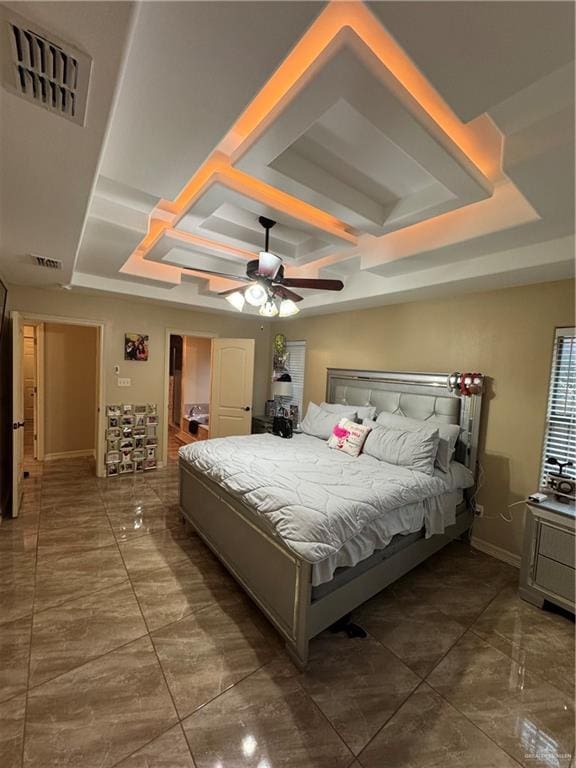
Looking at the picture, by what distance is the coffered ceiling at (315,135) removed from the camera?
0.95 meters

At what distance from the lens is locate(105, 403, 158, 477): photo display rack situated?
4535 millimetres

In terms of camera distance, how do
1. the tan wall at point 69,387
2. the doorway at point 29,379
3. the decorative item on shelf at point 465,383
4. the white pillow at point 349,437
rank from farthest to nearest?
1. the doorway at point 29,379
2. the tan wall at point 69,387
3. the white pillow at point 349,437
4. the decorative item on shelf at point 465,383

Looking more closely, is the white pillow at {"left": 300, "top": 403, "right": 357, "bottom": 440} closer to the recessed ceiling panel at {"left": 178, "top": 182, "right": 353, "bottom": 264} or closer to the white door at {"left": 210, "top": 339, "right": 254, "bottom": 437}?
the white door at {"left": 210, "top": 339, "right": 254, "bottom": 437}

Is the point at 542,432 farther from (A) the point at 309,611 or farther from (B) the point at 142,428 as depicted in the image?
(B) the point at 142,428

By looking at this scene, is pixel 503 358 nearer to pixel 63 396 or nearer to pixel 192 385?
pixel 192 385

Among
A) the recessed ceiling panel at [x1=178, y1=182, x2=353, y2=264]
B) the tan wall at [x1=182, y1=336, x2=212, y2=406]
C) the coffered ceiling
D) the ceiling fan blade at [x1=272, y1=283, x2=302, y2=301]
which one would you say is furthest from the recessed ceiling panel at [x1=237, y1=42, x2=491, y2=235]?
the tan wall at [x1=182, y1=336, x2=212, y2=406]

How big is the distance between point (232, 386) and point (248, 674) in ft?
12.9

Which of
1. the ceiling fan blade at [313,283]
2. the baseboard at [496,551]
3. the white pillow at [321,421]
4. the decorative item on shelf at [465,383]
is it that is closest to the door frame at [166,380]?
the white pillow at [321,421]

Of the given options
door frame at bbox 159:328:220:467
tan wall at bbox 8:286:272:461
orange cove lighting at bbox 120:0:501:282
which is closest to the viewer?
orange cove lighting at bbox 120:0:501:282

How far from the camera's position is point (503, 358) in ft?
9.78

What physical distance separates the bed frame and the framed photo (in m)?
2.24

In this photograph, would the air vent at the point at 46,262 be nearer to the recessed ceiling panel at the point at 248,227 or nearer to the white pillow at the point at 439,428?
the recessed ceiling panel at the point at 248,227

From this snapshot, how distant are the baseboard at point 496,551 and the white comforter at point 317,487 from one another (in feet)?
2.18

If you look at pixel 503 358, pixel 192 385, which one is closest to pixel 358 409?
pixel 503 358
